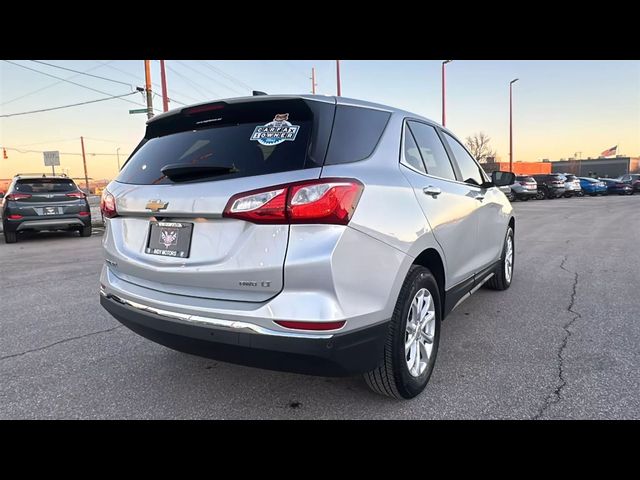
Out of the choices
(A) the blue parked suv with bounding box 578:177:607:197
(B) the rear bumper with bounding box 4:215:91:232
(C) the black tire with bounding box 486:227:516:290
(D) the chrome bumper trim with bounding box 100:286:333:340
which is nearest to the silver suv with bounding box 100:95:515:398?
(D) the chrome bumper trim with bounding box 100:286:333:340

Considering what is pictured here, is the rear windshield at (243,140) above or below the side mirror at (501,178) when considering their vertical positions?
above

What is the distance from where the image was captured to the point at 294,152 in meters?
2.20

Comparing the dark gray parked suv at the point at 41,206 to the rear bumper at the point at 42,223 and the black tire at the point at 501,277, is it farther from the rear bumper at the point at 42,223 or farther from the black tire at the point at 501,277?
the black tire at the point at 501,277

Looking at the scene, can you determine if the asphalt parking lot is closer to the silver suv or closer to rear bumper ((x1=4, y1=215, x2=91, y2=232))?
the silver suv

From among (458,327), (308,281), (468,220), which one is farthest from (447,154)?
(308,281)

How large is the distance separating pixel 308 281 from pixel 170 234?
2.83ft

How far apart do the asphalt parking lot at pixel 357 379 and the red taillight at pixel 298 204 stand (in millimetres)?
1227

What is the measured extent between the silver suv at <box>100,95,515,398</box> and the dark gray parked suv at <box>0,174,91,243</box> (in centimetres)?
866

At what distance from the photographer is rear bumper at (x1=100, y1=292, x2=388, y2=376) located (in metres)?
2.07

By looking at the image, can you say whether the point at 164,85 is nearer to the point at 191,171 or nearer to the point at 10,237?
the point at 10,237

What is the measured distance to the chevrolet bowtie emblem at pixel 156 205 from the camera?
2.38 metres

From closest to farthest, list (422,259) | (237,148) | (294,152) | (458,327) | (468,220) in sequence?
(294,152)
(237,148)
(422,259)
(468,220)
(458,327)

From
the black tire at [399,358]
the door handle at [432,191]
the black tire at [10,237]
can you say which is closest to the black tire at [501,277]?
the door handle at [432,191]
